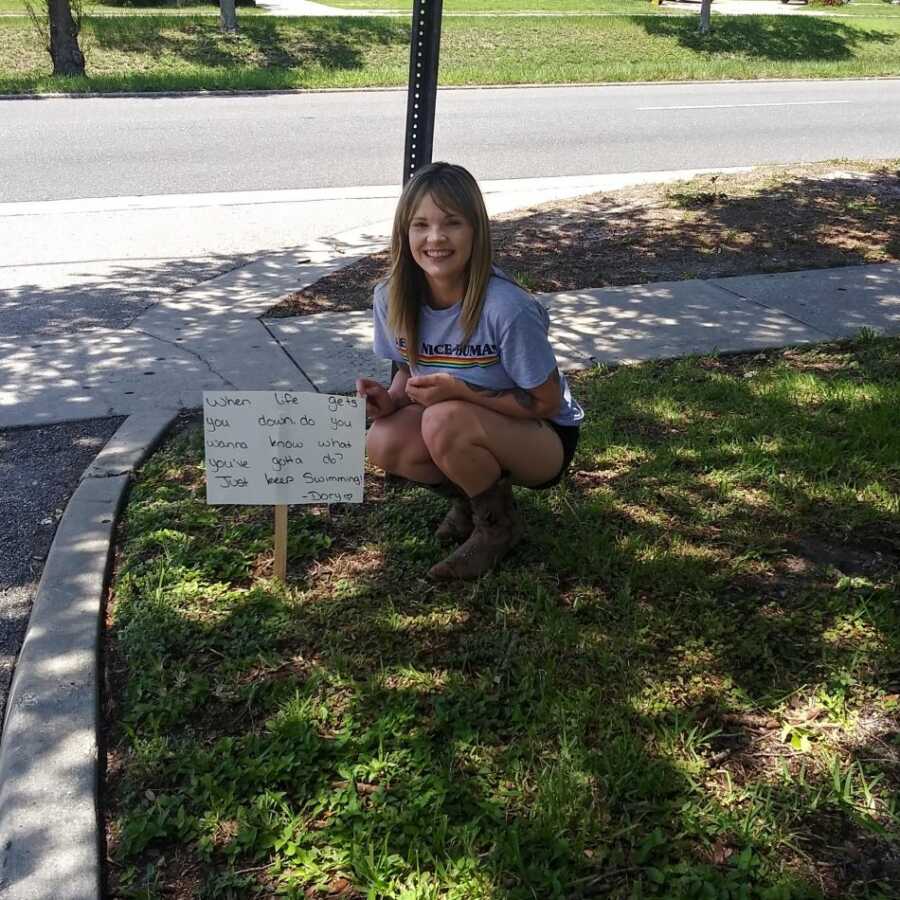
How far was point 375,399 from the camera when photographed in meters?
3.31

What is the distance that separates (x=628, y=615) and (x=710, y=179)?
7.33m

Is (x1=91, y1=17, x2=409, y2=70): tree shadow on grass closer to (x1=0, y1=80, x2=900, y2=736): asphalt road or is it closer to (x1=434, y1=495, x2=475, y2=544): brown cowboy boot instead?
(x1=0, y1=80, x2=900, y2=736): asphalt road

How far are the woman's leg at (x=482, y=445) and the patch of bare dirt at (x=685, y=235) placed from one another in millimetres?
3162

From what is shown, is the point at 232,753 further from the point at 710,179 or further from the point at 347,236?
the point at 710,179

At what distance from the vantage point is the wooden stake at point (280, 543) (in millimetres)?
3318

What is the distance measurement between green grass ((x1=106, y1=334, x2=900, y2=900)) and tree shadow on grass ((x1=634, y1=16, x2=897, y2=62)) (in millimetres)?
20734

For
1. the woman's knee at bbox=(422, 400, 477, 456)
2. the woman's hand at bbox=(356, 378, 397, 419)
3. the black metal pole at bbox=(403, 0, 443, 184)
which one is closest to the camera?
the woman's knee at bbox=(422, 400, 477, 456)

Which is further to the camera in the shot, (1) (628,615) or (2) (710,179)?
(2) (710,179)

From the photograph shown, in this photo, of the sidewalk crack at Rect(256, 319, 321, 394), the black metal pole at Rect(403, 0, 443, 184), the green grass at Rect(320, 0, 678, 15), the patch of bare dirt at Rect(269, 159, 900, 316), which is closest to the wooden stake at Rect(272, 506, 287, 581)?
the black metal pole at Rect(403, 0, 443, 184)

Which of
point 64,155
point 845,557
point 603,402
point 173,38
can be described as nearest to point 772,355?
point 603,402

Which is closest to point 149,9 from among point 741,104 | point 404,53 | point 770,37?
point 404,53

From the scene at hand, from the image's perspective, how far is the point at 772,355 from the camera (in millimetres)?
5375

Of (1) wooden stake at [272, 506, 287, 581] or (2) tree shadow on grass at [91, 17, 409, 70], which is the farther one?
(2) tree shadow on grass at [91, 17, 409, 70]

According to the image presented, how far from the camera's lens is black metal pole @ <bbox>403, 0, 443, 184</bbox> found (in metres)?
3.98
